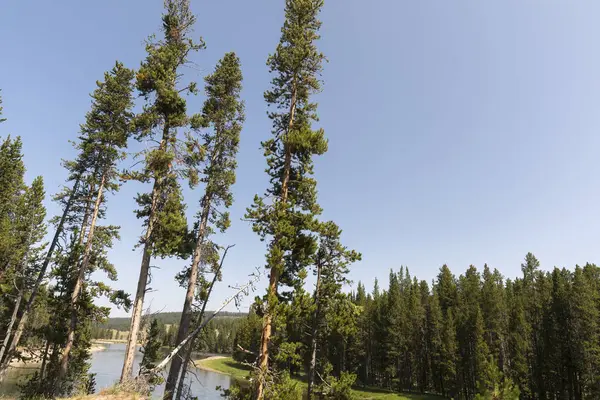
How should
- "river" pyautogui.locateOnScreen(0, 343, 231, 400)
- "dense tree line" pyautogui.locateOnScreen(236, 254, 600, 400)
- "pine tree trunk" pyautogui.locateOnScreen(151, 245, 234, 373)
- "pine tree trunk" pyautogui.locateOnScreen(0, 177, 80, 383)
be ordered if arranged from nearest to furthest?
1. "pine tree trunk" pyautogui.locateOnScreen(151, 245, 234, 373)
2. "pine tree trunk" pyautogui.locateOnScreen(0, 177, 80, 383)
3. "river" pyautogui.locateOnScreen(0, 343, 231, 400)
4. "dense tree line" pyautogui.locateOnScreen(236, 254, 600, 400)

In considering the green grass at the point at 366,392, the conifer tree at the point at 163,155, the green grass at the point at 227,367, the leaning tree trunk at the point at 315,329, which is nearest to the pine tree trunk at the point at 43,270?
the conifer tree at the point at 163,155

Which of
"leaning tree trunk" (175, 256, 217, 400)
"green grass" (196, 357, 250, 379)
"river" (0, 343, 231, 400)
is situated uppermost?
"leaning tree trunk" (175, 256, 217, 400)

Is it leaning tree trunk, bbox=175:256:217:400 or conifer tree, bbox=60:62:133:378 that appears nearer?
leaning tree trunk, bbox=175:256:217:400

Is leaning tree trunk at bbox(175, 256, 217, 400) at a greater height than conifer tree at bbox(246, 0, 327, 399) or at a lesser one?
lesser

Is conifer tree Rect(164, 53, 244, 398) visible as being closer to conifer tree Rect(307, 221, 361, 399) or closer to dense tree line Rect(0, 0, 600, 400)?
dense tree line Rect(0, 0, 600, 400)

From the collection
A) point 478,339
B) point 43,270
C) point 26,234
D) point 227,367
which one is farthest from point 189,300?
point 227,367

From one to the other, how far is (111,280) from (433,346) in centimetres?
5886

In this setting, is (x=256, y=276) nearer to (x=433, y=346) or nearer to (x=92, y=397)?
(x=92, y=397)

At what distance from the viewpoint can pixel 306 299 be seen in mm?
15766

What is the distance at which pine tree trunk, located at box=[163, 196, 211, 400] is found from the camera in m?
15.4

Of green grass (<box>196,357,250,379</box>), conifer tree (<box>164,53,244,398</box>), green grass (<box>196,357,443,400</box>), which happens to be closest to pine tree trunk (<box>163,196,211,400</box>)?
conifer tree (<box>164,53,244,398</box>)

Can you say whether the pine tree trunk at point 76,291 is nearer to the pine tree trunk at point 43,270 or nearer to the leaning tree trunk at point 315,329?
the pine tree trunk at point 43,270

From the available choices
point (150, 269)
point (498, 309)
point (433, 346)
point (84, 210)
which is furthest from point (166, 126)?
point (433, 346)

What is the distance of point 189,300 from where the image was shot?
17.2 m
